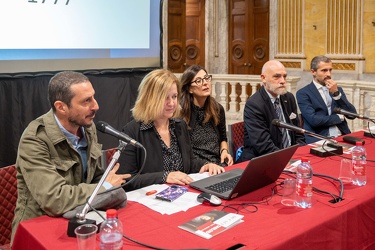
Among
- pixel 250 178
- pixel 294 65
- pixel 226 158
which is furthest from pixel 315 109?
pixel 294 65

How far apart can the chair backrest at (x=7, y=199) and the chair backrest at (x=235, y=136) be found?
1756 millimetres

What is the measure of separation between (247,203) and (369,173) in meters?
0.93

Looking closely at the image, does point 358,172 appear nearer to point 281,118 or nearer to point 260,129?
point 260,129

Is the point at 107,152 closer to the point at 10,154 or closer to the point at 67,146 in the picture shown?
the point at 67,146

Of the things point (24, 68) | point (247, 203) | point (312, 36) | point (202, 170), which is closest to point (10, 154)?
point (24, 68)

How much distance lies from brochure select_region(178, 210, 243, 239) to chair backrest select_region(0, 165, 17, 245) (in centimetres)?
103

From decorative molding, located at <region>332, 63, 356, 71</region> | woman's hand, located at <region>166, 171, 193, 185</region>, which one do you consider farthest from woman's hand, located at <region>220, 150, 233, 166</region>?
decorative molding, located at <region>332, 63, 356, 71</region>

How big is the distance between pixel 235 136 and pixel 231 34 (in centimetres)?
555

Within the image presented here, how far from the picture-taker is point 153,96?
104 inches

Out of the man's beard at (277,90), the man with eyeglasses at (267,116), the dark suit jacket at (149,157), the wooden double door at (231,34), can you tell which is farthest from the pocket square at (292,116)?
→ the wooden double door at (231,34)

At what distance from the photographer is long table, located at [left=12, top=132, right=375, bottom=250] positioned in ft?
5.38

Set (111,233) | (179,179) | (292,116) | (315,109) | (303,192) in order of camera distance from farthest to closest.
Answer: (315,109)
(292,116)
(179,179)
(303,192)
(111,233)

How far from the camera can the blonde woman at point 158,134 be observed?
257cm

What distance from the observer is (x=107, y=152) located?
282 cm
